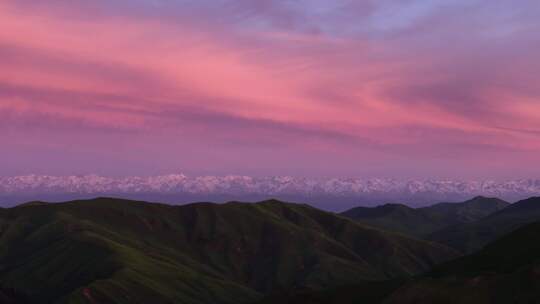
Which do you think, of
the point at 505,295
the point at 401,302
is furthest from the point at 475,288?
the point at 401,302

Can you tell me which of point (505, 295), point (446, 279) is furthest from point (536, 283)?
point (446, 279)

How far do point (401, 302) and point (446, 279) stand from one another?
16606 mm

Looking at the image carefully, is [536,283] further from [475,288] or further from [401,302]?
[401,302]

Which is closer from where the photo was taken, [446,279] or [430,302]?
[430,302]

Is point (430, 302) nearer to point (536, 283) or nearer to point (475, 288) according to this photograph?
point (475, 288)

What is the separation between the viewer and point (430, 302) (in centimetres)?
17612

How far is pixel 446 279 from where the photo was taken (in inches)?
7416

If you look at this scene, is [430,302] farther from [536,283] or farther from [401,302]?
[536,283]

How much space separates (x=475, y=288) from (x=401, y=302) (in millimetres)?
20387

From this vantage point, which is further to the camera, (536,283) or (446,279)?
(446,279)

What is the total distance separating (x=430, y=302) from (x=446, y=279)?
14.9 metres

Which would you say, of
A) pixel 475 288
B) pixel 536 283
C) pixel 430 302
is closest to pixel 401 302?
pixel 430 302

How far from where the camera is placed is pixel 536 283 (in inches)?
6747

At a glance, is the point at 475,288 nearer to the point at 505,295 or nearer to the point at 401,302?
the point at 505,295
